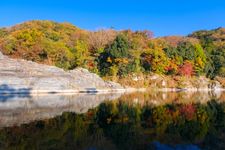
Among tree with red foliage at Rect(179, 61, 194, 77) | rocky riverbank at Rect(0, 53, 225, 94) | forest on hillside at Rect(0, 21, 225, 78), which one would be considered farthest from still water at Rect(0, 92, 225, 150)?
tree with red foliage at Rect(179, 61, 194, 77)

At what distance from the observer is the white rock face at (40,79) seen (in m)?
39.9

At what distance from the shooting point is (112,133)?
13.3 m

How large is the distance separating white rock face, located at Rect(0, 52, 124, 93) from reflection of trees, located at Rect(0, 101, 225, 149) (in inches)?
950

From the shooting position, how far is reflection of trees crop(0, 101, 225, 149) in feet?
36.0

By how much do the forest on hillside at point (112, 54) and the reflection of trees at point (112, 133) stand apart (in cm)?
3835

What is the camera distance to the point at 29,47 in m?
53.5

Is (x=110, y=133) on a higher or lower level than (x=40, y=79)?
lower

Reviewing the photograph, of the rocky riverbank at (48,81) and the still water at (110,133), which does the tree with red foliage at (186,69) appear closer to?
the rocky riverbank at (48,81)

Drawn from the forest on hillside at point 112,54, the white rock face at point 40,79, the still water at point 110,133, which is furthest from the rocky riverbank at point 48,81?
the still water at point 110,133

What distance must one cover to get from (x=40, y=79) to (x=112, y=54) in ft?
65.7

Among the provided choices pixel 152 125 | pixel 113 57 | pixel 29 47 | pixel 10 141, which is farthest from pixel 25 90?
pixel 10 141

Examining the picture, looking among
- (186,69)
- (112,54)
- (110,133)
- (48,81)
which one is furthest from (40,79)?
(186,69)

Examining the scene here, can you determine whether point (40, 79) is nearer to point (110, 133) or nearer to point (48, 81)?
point (48, 81)

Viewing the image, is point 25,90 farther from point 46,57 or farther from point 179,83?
point 179,83
